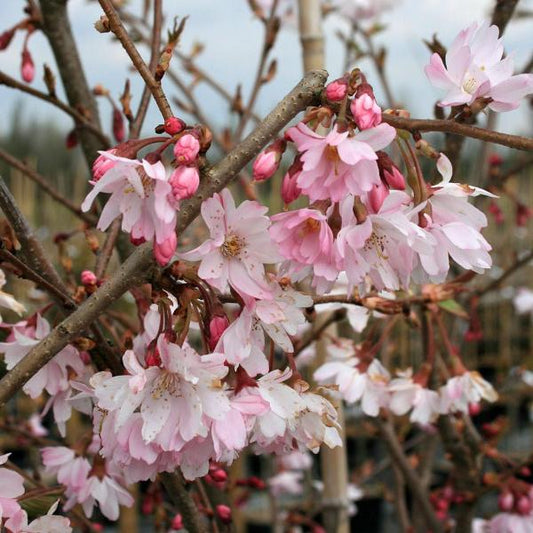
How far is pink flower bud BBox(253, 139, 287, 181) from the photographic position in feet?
2.16

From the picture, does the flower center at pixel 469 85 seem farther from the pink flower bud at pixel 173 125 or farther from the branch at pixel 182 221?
the pink flower bud at pixel 173 125

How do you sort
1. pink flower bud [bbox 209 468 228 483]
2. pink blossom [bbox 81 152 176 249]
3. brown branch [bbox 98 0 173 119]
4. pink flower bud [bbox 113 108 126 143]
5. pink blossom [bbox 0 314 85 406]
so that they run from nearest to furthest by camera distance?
pink blossom [bbox 81 152 176 249] < brown branch [bbox 98 0 173 119] < pink blossom [bbox 0 314 85 406] < pink flower bud [bbox 209 468 228 483] < pink flower bud [bbox 113 108 126 143]

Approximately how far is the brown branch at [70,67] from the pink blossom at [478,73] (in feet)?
2.21

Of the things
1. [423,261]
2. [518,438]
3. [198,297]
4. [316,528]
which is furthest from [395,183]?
[518,438]

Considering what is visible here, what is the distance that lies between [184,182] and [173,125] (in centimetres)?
6

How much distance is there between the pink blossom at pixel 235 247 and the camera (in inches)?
25.7

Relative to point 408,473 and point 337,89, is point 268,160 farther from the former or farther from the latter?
point 408,473

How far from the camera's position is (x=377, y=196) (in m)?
0.65

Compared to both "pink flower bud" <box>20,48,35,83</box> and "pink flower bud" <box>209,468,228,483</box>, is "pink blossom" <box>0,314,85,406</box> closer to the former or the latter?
"pink flower bud" <box>209,468,228,483</box>

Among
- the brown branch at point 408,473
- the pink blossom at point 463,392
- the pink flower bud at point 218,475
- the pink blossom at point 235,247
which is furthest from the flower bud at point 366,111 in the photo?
the brown branch at point 408,473

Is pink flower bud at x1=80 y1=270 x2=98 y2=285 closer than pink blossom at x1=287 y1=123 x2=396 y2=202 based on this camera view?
No

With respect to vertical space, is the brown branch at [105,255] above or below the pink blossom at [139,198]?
below

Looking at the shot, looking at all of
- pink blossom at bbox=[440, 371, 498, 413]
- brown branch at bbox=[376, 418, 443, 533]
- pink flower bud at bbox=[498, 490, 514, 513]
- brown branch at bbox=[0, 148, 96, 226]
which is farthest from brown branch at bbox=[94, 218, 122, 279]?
pink flower bud at bbox=[498, 490, 514, 513]

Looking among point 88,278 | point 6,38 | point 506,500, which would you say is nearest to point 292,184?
point 88,278
